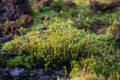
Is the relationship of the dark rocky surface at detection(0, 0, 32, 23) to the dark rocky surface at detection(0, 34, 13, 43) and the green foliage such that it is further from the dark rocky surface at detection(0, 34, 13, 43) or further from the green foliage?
the green foliage

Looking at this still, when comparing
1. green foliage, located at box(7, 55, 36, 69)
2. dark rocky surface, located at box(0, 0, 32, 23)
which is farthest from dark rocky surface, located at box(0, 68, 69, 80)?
dark rocky surface, located at box(0, 0, 32, 23)

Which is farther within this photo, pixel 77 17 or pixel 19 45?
pixel 77 17

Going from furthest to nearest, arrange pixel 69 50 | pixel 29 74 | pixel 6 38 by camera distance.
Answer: pixel 6 38 < pixel 69 50 < pixel 29 74

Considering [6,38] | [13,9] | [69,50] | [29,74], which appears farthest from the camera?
[13,9]

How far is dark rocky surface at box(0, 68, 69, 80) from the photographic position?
10477mm

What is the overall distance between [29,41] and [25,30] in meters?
1.40

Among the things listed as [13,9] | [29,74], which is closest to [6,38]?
[29,74]

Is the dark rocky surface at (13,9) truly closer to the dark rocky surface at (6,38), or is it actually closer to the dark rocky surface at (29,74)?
the dark rocky surface at (6,38)

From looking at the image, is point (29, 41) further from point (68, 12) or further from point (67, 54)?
point (68, 12)

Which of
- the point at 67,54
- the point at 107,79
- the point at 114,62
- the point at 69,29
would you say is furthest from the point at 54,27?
the point at 107,79

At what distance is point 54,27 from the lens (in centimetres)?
1228

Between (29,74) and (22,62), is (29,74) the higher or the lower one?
the lower one

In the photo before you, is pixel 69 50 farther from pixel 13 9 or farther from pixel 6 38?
pixel 13 9

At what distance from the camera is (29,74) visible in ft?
34.7
